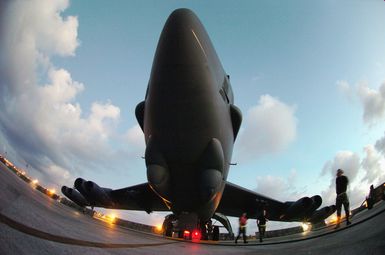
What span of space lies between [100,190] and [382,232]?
18.0 metres

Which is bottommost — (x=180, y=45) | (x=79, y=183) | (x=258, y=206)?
(x=79, y=183)

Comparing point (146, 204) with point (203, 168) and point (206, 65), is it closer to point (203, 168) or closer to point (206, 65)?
point (203, 168)

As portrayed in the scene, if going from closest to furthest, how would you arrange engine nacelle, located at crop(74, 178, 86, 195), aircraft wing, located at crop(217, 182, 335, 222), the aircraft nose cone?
the aircraft nose cone, engine nacelle, located at crop(74, 178, 86, 195), aircraft wing, located at crop(217, 182, 335, 222)

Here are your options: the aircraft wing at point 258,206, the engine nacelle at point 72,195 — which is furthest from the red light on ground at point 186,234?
the engine nacelle at point 72,195

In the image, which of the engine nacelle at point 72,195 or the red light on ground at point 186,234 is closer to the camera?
the red light on ground at point 186,234

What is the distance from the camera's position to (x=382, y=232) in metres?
3.18

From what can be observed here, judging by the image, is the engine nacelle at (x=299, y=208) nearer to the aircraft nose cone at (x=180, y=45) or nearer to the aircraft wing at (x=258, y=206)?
the aircraft wing at (x=258, y=206)

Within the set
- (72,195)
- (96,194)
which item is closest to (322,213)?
(96,194)

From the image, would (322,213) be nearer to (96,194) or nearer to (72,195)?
(96,194)

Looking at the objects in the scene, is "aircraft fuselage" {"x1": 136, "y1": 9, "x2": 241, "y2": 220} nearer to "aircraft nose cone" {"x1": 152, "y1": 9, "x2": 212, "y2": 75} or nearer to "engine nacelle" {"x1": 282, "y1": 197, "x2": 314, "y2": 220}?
"aircraft nose cone" {"x1": 152, "y1": 9, "x2": 212, "y2": 75}

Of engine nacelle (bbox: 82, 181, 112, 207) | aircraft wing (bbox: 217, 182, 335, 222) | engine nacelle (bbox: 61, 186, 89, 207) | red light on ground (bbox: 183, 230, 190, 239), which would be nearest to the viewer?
red light on ground (bbox: 183, 230, 190, 239)

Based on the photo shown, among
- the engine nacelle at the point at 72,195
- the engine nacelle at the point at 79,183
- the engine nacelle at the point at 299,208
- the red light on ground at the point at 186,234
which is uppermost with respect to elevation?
the engine nacelle at the point at 299,208

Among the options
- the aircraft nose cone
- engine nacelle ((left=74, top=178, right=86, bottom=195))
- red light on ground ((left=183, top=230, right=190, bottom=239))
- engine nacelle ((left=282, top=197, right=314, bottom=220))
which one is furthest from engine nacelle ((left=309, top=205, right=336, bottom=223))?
engine nacelle ((left=74, top=178, right=86, bottom=195))

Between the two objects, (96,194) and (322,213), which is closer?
(96,194)
